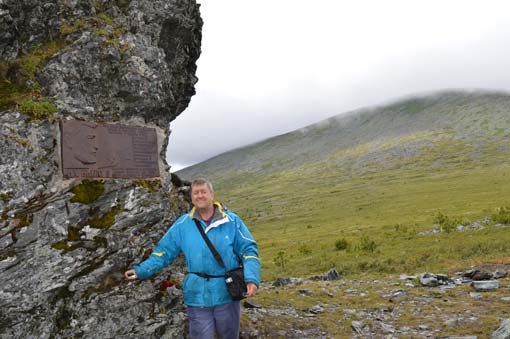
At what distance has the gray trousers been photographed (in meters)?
6.77

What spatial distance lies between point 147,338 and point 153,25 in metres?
7.96

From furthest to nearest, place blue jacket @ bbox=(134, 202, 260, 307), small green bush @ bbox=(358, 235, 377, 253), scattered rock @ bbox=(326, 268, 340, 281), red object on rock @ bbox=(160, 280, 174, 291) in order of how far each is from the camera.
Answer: small green bush @ bbox=(358, 235, 377, 253), scattered rock @ bbox=(326, 268, 340, 281), red object on rock @ bbox=(160, 280, 174, 291), blue jacket @ bbox=(134, 202, 260, 307)

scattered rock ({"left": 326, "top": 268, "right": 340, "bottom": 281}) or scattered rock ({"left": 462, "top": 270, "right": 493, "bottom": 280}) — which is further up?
scattered rock ({"left": 326, "top": 268, "right": 340, "bottom": 281})

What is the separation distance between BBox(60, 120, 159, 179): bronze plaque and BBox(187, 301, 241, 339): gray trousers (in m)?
4.16

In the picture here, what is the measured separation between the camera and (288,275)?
23734mm

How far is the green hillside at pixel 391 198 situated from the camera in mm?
25938

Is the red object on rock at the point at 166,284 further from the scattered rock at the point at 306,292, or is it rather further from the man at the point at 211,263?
the scattered rock at the point at 306,292

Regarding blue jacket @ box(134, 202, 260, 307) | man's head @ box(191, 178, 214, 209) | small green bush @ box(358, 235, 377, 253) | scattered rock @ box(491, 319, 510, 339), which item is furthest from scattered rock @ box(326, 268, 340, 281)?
man's head @ box(191, 178, 214, 209)

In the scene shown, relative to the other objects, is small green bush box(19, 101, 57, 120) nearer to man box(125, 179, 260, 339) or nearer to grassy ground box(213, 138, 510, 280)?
man box(125, 179, 260, 339)

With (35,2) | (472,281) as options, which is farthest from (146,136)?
(472,281)

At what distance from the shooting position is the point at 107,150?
9555 millimetres

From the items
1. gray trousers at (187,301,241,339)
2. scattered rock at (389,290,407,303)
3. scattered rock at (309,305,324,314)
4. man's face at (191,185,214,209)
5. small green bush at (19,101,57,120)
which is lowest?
scattered rock at (389,290,407,303)

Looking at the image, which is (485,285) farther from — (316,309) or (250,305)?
(250,305)

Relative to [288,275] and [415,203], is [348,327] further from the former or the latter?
[415,203]
